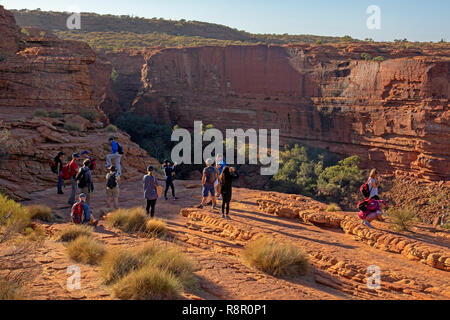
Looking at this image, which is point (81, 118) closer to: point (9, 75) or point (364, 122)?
point (9, 75)

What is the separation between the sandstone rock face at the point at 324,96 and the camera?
2459cm

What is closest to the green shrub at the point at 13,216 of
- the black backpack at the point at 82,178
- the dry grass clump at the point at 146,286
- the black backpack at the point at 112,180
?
the black backpack at the point at 82,178

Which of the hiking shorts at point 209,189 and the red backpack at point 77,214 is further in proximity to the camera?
the hiking shorts at point 209,189

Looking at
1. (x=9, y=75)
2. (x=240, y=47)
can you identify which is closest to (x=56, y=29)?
(x=240, y=47)

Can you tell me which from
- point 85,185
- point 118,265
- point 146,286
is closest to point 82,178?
point 85,185

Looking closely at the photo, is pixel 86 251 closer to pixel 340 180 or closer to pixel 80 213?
pixel 80 213

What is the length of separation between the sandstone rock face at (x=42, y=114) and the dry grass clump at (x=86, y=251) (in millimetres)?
6246

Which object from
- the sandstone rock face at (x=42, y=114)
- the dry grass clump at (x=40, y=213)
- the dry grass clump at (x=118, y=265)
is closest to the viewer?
the dry grass clump at (x=118, y=265)

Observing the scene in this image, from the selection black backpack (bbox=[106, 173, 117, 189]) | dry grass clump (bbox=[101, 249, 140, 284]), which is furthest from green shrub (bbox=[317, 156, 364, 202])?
dry grass clump (bbox=[101, 249, 140, 284])

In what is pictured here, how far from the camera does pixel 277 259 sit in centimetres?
631

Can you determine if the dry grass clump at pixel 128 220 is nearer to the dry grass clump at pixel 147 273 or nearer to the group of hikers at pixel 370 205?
the dry grass clump at pixel 147 273

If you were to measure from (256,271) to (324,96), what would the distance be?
2613 cm

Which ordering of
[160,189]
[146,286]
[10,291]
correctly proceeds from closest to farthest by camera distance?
[10,291]
[146,286]
[160,189]
